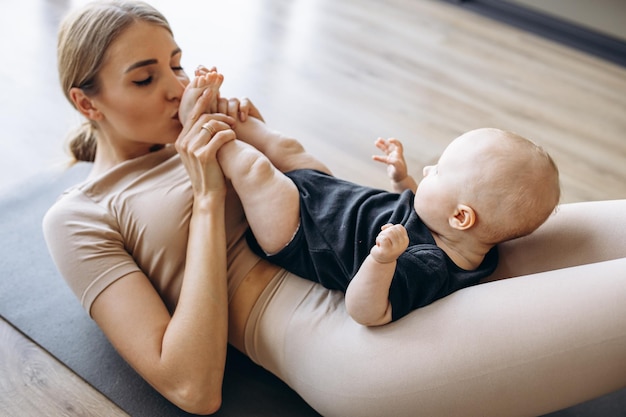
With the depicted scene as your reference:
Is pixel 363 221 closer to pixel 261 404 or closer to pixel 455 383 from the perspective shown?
pixel 455 383

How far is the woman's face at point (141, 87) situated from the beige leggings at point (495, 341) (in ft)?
1.69

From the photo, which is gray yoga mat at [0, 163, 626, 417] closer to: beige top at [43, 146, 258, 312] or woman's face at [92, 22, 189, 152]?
beige top at [43, 146, 258, 312]

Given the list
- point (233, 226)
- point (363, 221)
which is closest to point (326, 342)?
point (363, 221)

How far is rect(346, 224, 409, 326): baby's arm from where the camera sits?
1152 mm

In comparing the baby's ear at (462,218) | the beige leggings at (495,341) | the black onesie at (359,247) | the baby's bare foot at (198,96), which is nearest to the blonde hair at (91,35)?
the baby's bare foot at (198,96)

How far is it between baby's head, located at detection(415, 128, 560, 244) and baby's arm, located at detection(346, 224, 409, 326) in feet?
0.57

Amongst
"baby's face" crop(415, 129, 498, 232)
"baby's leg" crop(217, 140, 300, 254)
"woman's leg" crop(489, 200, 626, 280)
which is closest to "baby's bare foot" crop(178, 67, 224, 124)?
"baby's leg" crop(217, 140, 300, 254)

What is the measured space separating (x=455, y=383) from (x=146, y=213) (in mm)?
733

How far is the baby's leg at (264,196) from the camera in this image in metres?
1.42

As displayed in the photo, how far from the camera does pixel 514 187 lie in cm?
124

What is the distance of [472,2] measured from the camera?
400 cm

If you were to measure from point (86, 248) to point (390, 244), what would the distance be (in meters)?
0.65

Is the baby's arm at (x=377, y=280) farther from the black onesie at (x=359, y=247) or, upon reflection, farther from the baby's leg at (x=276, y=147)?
the baby's leg at (x=276, y=147)

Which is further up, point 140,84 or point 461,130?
point 140,84
